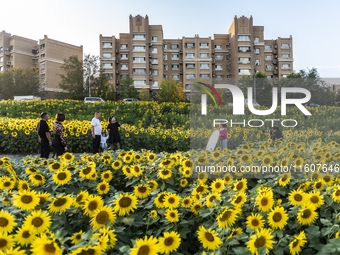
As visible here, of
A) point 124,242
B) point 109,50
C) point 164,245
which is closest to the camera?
point 164,245

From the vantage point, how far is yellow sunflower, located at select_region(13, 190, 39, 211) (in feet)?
6.77

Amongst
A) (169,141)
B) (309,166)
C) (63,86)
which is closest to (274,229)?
(309,166)

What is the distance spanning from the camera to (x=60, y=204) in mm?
2105

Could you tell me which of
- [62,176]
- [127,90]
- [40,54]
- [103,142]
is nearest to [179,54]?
[127,90]

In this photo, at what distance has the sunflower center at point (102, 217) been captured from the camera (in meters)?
1.95

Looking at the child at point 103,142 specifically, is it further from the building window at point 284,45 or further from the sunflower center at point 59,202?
the building window at point 284,45

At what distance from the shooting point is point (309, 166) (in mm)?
3045

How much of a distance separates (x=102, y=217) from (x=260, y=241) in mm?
886

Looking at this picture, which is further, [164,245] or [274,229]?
[274,229]

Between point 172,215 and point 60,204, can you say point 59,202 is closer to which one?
point 60,204

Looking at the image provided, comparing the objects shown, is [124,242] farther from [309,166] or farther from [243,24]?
[243,24]

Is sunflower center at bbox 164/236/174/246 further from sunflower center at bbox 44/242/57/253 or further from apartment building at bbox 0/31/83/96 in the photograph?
apartment building at bbox 0/31/83/96

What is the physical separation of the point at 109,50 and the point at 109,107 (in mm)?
43675

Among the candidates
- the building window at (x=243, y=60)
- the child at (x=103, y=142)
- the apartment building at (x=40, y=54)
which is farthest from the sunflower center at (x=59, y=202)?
the building window at (x=243, y=60)
